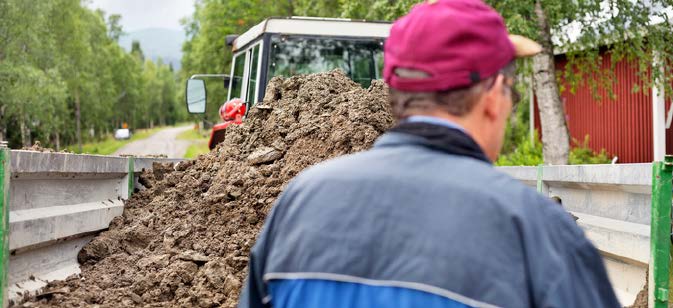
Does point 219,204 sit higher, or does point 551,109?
Result: point 551,109

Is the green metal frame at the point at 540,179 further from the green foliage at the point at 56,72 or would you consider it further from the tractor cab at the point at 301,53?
the green foliage at the point at 56,72

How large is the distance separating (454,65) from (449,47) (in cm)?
3

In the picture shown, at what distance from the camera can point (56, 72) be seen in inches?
1465

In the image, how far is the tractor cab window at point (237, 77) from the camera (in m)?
8.04

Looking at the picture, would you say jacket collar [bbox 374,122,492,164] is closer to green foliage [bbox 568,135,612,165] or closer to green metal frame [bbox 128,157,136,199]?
green metal frame [bbox 128,157,136,199]

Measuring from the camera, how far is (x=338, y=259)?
1468 millimetres

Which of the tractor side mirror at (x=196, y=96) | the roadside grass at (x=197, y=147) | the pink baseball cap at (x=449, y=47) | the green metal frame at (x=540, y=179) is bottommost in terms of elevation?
the roadside grass at (x=197, y=147)

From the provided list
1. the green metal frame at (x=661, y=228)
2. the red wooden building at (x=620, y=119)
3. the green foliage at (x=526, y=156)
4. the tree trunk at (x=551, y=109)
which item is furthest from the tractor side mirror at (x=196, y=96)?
the green foliage at (x=526, y=156)

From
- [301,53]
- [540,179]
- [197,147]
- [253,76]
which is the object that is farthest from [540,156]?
[197,147]

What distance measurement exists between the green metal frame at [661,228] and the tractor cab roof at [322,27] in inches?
176

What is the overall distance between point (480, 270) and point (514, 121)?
2452cm

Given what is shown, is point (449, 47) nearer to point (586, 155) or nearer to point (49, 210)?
point (49, 210)

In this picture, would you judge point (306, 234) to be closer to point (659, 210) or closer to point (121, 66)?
point (659, 210)

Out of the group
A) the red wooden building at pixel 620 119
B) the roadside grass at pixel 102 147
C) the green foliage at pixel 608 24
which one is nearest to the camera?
the green foliage at pixel 608 24
